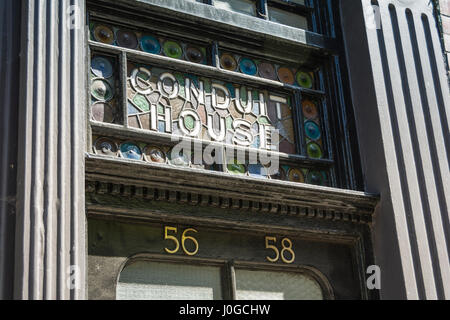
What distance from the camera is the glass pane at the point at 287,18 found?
8.39m

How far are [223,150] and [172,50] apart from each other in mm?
1029

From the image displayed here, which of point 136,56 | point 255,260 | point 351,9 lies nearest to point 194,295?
point 255,260

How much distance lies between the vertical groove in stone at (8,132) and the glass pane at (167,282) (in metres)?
1.01

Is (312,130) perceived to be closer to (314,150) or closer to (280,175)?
(314,150)

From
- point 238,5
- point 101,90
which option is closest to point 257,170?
point 101,90

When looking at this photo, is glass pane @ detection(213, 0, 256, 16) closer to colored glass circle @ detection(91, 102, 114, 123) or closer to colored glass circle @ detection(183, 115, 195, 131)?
colored glass circle @ detection(183, 115, 195, 131)

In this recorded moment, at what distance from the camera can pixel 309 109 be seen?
8117 mm

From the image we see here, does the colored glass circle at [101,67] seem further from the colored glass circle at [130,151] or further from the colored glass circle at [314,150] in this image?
the colored glass circle at [314,150]

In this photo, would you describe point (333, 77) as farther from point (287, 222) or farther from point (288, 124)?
point (287, 222)

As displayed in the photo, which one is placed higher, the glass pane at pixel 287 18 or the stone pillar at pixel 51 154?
the glass pane at pixel 287 18

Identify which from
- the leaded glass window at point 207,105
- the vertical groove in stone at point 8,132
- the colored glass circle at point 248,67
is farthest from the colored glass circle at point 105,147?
the colored glass circle at point 248,67

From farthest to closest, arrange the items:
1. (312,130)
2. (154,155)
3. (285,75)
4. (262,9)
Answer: (262,9)
(285,75)
(312,130)
(154,155)

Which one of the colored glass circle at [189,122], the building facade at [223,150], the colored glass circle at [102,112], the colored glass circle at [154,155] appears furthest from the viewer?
the colored glass circle at [189,122]
